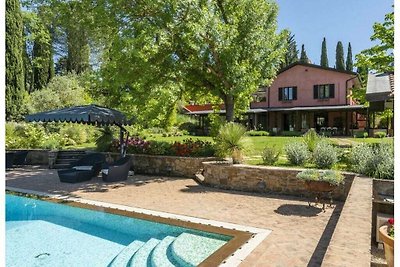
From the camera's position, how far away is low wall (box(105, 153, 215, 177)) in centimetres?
1389

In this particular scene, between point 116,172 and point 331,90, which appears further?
point 331,90

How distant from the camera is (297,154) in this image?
11.6 metres

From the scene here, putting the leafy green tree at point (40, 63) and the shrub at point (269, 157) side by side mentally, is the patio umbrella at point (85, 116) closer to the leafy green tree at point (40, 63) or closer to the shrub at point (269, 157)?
the shrub at point (269, 157)

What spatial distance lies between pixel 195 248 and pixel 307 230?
2574 millimetres

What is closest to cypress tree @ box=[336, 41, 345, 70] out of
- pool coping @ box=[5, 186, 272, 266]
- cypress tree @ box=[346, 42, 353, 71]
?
cypress tree @ box=[346, 42, 353, 71]

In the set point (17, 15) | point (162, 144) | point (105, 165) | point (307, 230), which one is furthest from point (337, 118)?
point (17, 15)

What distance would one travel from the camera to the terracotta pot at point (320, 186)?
8.22 meters

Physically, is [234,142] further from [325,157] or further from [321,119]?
[321,119]

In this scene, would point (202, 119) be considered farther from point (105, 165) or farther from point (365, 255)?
point (365, 255)

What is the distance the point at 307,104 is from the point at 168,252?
32695 mm

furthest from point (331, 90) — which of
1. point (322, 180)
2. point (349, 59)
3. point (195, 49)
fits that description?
point (349, 59)

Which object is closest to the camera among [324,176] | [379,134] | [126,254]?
[126,254]

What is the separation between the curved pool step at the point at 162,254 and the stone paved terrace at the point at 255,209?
1.45m

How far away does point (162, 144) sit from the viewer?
50.5 ft
